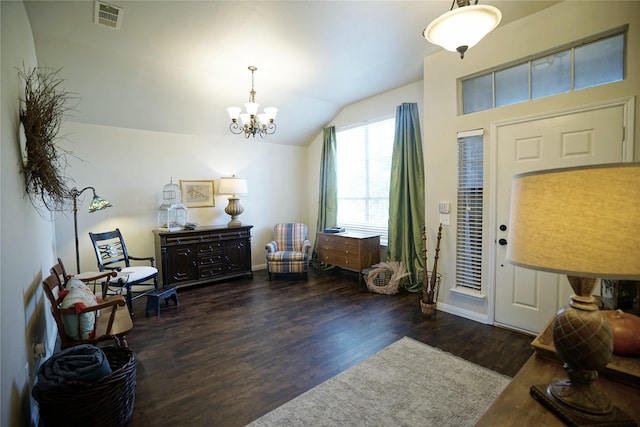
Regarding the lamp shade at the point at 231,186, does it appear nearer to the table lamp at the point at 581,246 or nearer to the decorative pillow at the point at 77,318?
the decorative pillow at the point at 77,318

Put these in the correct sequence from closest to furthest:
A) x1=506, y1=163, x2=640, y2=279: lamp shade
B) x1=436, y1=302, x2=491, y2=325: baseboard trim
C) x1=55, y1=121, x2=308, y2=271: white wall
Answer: x1=506, y1=163, x2=640, y2=279: lamp shade < x1=436, y1=302, x2=491, y2=325: baseboard trim < x1=55, y1=121, x2=308, y2=271: white wall

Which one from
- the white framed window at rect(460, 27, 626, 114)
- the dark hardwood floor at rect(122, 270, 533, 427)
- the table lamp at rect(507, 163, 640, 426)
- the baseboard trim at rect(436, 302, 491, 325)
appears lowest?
the dark hardwood floor at rect(122, 270, 533, 427)

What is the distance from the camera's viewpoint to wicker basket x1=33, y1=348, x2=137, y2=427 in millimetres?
1547

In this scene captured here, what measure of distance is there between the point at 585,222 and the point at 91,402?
2372 mm

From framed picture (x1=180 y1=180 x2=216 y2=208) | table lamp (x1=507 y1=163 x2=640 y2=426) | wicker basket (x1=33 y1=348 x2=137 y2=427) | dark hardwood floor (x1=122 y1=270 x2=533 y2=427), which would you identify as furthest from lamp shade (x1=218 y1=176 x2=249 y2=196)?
table lamp (x1=507 y1=163 x2=640 y2=426)

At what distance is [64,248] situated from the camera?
391 centimetres

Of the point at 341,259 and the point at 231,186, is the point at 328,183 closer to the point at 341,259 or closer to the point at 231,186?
the point at 341,259

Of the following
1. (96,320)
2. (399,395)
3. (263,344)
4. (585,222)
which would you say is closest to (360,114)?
(263,344)

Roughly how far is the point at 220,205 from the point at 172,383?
133 inches

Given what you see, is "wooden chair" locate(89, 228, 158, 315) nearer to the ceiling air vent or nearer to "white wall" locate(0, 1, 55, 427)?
"white wall" locate(0, 1, 55, 427)

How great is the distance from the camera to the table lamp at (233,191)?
4898 millimetres

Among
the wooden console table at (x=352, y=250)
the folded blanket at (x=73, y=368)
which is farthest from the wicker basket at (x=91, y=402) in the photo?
the wooden console table at (x=352, y=250)

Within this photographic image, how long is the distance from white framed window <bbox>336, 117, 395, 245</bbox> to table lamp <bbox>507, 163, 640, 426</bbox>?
398 cm

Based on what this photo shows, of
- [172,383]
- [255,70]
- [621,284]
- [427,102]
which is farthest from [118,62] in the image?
[621,284]
